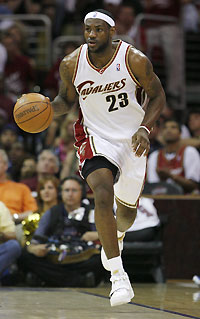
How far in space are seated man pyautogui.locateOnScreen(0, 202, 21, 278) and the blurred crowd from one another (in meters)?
0.01

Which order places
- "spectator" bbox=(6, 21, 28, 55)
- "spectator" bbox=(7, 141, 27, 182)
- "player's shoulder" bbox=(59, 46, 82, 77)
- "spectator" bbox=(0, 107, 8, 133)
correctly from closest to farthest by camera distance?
1. "player's shoulder" bbox=(59, 46, 82, 77)
2. "spectator" bbox=(7, 141, 27, 182)
3. "spectator" bbox=(0, 107, 8, 133)
4. "spectator" bbox=(6, 21, 28, 55)

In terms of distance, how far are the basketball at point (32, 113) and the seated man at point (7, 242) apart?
8.97 feet

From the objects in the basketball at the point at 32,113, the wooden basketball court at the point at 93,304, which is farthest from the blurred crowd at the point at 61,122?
the basketball at the point at 32,113

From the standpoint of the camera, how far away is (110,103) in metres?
6.20

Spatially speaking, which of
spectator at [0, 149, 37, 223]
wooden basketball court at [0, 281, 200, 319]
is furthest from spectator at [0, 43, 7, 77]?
wooden basketball court at [0, 281, 200, 319]

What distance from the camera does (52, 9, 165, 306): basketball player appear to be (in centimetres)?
607

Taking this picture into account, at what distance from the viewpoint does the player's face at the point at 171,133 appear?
10258mm

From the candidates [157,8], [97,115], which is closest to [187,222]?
[97,115]

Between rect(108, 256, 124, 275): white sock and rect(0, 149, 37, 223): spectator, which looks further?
rect(0, 149, 37, 223): spectator

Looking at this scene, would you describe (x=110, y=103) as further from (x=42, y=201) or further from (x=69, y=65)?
(x=42, y=201)

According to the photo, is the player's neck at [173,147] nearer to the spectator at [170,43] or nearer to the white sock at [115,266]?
the spectator at [170,43]

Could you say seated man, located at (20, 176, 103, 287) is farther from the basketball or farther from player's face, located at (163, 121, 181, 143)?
the basketball

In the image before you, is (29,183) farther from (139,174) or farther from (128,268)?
(139,174)

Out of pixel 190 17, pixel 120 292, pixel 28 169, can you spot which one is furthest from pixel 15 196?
pixel 190 17
